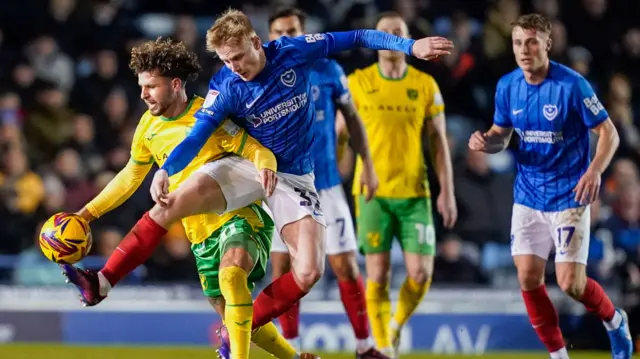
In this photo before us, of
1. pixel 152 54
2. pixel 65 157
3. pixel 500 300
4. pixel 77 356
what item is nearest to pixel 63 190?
pixel 65 157

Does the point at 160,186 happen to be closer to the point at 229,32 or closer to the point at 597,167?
the point at 229,32

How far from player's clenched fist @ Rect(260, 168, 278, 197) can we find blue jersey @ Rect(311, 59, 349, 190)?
1.72 meters

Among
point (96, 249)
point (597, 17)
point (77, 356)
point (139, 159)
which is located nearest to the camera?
point (139, 159)

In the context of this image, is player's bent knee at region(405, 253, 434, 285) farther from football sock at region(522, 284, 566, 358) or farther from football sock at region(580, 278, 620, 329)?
football sock at region(580, 278, 620, 329)

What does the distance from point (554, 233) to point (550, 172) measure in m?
0.40

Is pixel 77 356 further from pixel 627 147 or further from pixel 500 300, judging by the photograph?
pixel 627 147

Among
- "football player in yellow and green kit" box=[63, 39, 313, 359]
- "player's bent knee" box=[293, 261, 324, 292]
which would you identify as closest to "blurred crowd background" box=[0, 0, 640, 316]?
"football player in yellow and green kit" box=[63, 39, 313, 359]

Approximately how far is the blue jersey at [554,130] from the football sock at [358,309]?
1.41 metres

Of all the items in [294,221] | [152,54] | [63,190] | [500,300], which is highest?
[152,54]

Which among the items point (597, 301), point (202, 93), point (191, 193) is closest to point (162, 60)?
point (191, 193)

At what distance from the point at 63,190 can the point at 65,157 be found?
0.40 m

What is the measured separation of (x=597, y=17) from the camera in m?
13.7

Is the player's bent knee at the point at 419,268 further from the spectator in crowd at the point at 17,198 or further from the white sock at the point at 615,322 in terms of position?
the spectator in crowd at the point at 17,198

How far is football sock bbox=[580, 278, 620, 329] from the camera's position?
294 inches
